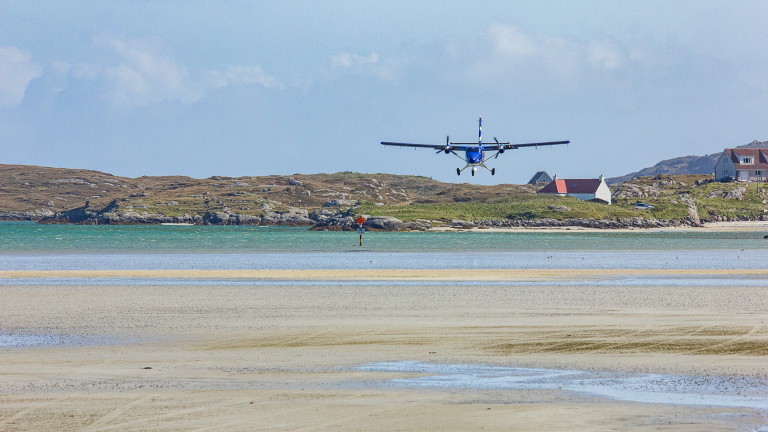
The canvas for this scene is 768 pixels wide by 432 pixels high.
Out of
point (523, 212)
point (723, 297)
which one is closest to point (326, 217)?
point (523, 212)

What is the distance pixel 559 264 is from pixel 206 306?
2827cm

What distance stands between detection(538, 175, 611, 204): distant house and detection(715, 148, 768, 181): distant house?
3063 cm

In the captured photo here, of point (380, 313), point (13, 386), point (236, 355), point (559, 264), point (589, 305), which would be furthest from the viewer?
point (559, 264)

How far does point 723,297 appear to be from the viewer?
2558 cm

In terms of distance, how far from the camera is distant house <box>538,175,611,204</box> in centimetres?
17888

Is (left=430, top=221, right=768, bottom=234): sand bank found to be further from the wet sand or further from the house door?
the wet sand

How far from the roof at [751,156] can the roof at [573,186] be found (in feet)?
112

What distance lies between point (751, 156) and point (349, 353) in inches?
7603

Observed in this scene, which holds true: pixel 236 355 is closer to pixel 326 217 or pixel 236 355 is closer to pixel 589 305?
pixel 589 305

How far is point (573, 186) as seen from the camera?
185 m

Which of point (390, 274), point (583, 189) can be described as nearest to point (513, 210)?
point (583, 189)

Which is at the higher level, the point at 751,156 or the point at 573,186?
the point at 751,156

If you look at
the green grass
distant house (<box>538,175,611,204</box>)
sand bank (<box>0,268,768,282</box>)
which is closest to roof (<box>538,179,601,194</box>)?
distant house (<box>538,175,611,204</box>)

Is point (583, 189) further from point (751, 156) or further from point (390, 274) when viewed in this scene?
point (390, 274)
